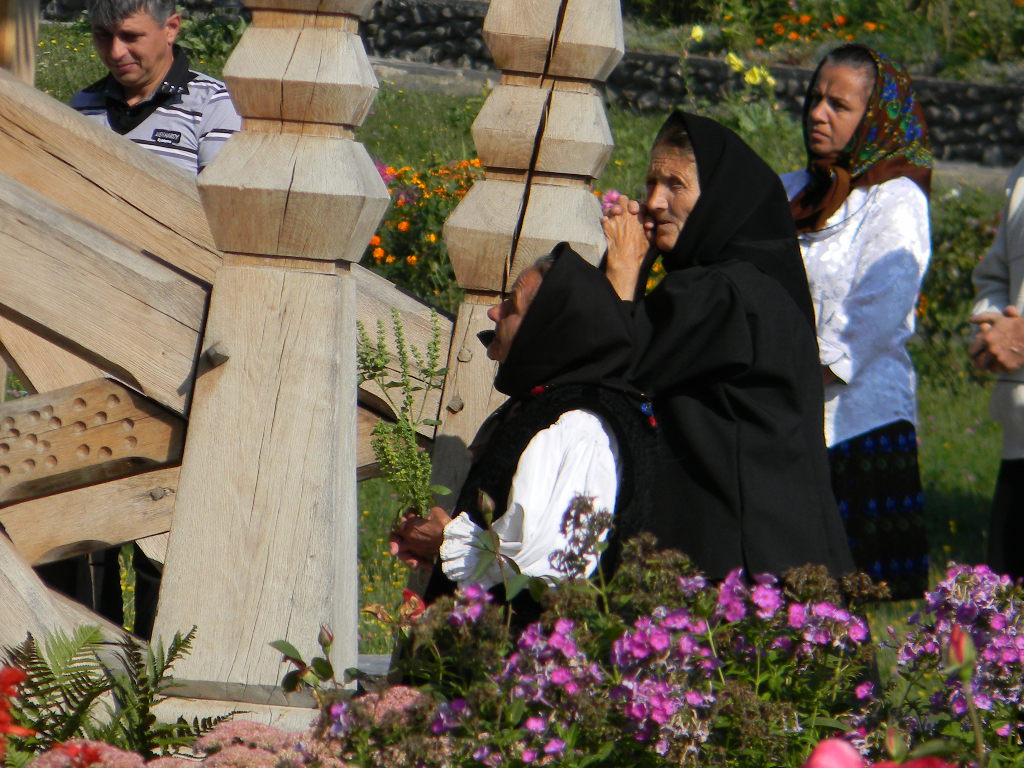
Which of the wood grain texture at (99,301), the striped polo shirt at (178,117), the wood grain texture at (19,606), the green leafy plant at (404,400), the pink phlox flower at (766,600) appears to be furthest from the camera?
the striped polo shirt at (178,117)

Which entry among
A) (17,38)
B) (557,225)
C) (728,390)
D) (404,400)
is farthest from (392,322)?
(17,38)

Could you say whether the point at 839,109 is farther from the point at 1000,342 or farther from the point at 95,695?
the point at 95,695

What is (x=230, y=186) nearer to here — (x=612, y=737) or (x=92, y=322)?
(x=92, y=322)

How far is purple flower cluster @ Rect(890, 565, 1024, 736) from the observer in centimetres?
214

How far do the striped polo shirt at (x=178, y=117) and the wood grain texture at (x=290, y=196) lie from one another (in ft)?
3.74

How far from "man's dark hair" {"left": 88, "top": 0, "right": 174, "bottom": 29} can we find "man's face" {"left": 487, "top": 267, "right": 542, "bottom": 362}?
1.72m

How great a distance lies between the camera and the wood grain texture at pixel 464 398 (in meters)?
3.14

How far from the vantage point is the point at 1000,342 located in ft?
10.9

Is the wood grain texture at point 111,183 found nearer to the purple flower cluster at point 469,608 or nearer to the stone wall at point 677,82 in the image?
the purple flower cluster at point 469,608

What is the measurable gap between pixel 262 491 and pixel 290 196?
1.80 ft

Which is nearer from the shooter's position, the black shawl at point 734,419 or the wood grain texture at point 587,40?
the black shawl at point 734,419

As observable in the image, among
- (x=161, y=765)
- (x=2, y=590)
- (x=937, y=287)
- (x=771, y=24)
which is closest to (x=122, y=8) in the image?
(x=2, y=590)

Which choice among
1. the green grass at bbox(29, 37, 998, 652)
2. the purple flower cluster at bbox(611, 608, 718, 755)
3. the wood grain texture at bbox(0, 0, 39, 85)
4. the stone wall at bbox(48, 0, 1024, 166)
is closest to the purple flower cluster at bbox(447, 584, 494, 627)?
the purple flower cluster at bbox(611, 608, 718, 755)

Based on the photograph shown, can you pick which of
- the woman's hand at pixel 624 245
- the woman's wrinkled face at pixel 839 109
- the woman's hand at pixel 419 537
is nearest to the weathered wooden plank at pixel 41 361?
the woman's hand at pixel 419 537
